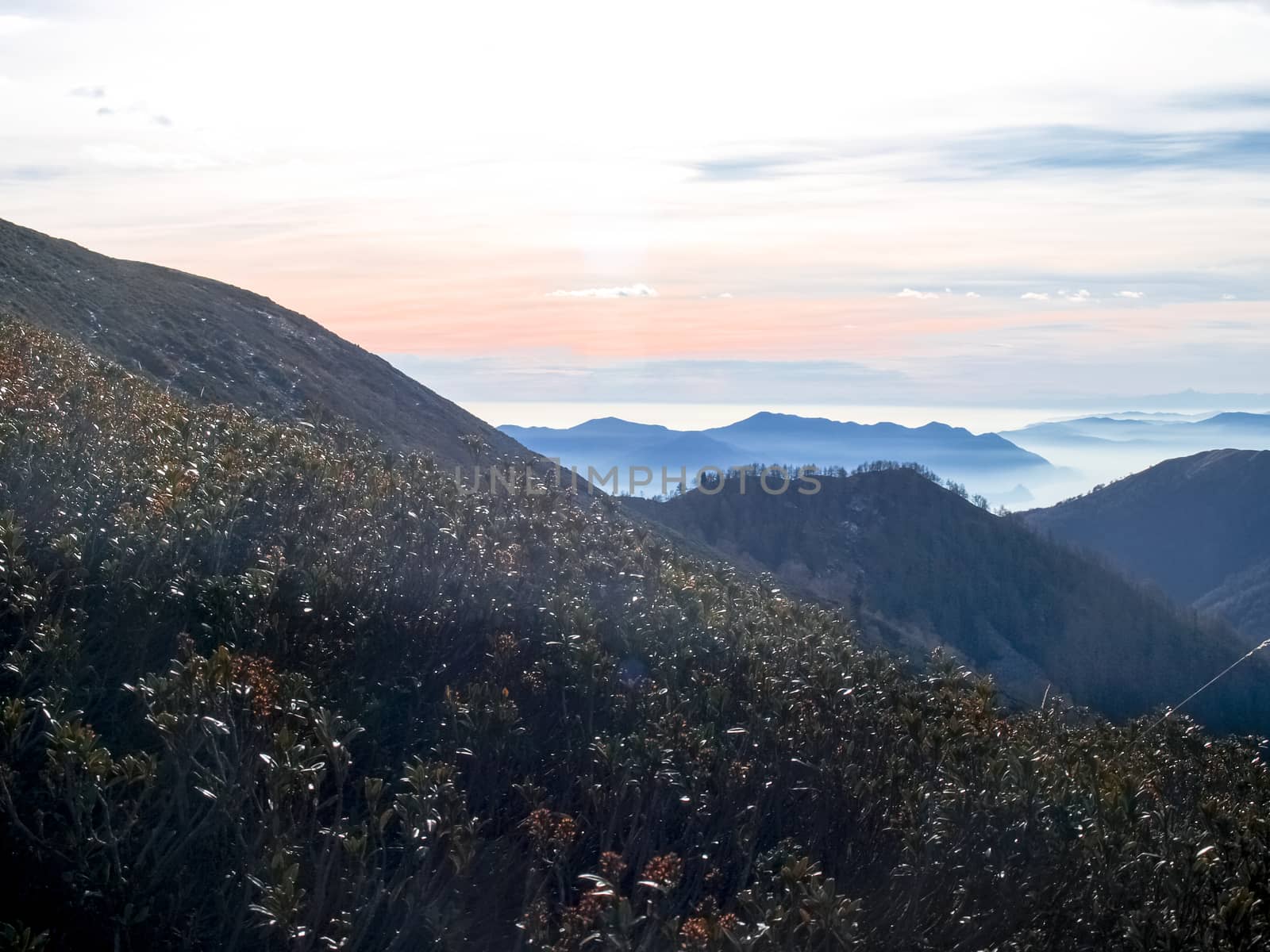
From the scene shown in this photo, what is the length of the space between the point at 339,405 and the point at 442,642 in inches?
1170

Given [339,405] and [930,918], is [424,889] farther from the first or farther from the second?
[339,405]

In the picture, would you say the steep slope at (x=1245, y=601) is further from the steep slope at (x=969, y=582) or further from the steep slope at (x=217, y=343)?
the steep slope at (x=217, y=343)

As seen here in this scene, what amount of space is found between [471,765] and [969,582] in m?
81.5

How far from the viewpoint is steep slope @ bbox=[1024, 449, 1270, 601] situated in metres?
120

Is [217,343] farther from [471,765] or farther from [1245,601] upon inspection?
[1245,601]

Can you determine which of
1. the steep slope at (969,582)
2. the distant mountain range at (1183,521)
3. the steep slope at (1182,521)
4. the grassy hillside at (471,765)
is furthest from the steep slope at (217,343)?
the steep slope at (1182,521)

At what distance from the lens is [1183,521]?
125 meters

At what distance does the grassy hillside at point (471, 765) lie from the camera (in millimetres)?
3186

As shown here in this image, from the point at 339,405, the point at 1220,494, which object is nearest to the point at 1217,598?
the point at 1220,494

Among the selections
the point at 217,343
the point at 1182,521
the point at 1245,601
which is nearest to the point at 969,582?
the point at 1245,601

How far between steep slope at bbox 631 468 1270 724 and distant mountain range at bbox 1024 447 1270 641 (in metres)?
30.7

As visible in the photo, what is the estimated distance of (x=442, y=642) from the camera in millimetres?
5242

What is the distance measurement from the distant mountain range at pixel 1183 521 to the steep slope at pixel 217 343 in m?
86.6

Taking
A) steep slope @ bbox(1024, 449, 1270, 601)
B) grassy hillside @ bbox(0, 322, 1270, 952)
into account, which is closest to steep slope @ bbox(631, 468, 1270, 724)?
steep slope @ bbox(1024, 449, 1270, 601)
